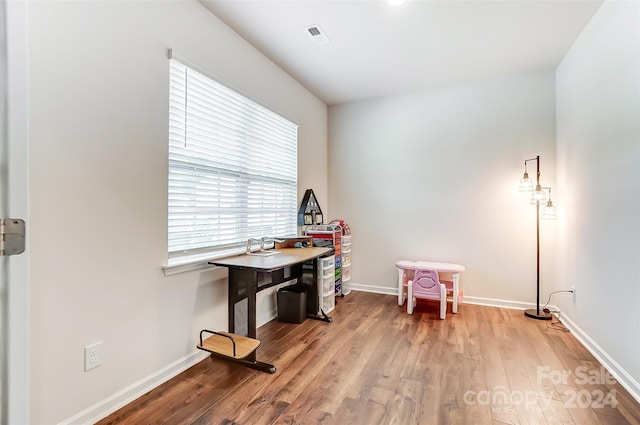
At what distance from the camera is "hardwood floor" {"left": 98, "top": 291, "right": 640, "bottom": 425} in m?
1.69

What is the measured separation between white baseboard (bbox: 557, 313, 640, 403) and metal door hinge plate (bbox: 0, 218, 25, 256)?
11.1ft

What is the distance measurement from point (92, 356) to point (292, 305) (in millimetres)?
1767

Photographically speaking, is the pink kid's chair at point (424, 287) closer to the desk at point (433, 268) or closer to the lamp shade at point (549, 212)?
the desk at point (433, 268)

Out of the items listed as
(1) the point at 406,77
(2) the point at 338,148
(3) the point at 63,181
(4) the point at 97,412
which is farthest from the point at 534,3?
(4) the point at 97,412

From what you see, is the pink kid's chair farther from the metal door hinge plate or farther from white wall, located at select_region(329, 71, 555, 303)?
the metal door hinge plate

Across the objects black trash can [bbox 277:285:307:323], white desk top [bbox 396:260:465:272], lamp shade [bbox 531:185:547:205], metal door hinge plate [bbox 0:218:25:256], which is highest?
lamp shade [bbox 531:185:547:205]

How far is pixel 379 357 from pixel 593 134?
8.48 feet

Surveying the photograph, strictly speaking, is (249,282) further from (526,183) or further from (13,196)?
(526,183)

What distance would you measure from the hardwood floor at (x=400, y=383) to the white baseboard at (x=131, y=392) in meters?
0.04

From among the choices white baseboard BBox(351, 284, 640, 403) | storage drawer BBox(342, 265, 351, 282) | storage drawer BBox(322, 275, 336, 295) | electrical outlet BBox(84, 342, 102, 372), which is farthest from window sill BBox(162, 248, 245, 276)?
white baseboard BBox(351, 284, 640, 403)

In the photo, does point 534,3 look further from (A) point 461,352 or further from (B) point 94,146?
(B) point 94,146

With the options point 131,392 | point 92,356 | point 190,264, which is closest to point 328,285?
point 190,264

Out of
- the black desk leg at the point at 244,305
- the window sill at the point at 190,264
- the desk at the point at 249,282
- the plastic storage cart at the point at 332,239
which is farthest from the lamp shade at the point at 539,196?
the window sill at the point at 190,264

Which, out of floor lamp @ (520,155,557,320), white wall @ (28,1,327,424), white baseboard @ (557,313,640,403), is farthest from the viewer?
floor lamp @ (520,155,557,320)
